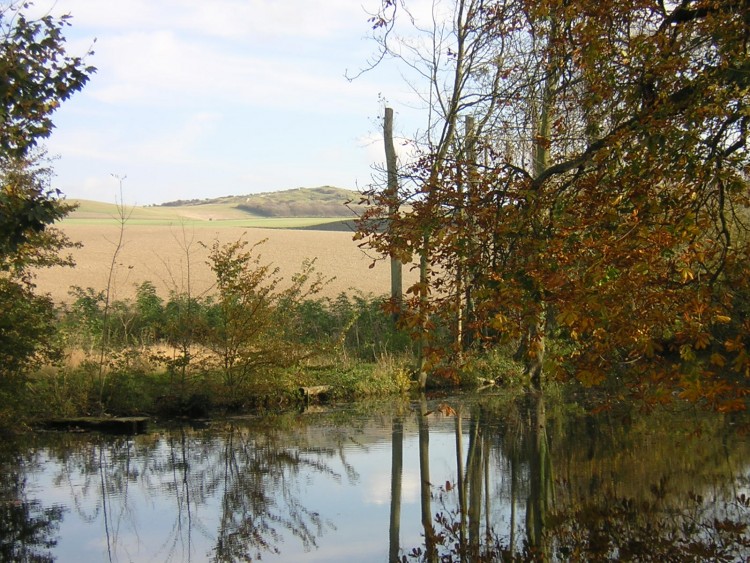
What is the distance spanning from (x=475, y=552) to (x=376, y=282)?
142 ft

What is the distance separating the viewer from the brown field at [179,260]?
46.4m

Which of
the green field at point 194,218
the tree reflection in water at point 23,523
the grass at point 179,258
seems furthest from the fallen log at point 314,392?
the green field at point 194,218

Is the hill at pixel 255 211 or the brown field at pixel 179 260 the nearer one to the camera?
the brown field at pixel 179 260

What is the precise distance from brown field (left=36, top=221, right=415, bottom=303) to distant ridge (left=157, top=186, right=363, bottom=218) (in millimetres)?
35611

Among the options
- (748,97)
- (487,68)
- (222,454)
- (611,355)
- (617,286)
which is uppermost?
(487,68)

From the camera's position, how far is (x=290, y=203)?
121m

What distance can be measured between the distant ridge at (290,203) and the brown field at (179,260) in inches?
1402

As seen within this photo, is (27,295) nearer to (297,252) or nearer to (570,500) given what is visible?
(570,500)

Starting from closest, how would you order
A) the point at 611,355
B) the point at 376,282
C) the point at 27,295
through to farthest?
the point at 611,355 < the point at 27,295 < the point at 376,282

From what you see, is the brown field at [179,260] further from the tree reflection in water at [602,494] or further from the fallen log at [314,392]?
the tree reflection in water at [602,494]

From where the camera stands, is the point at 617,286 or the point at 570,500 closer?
the point at 617,286

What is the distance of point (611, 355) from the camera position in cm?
972

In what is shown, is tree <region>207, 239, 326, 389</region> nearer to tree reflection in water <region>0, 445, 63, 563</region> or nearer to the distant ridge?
tree reflection in water <region>0, 445, 63, 563</region>

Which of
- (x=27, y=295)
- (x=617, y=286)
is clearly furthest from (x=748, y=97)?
(x=27, y=295)
